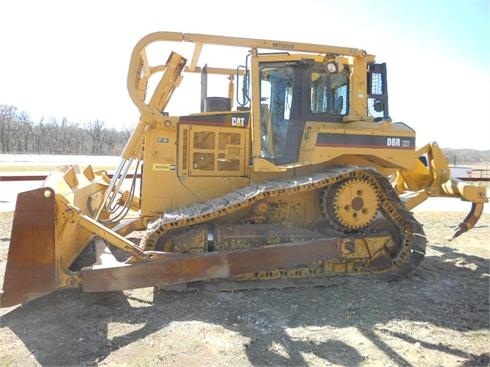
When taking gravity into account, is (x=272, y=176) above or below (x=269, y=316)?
above

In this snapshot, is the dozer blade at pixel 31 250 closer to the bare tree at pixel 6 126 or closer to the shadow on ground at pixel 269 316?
the shadow on ground at pixel 269 316

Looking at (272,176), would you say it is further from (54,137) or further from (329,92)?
(54,137)

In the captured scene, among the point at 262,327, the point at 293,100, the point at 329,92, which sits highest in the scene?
the point at 329,92

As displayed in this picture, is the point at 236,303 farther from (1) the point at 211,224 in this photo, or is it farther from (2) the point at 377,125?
(2) the point at 377,125

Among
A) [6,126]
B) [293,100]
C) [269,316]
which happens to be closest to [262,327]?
[269,316]

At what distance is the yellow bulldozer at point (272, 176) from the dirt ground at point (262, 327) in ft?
1.38

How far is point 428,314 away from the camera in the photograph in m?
4.93

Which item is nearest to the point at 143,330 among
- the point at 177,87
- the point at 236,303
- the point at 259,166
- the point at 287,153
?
the point at 236,303

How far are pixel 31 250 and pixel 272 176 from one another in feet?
10.5

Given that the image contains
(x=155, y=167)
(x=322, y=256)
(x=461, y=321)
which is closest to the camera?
(x=461, y=321)

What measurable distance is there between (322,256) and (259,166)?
1.40 metres

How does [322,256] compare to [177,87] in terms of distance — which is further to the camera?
[177,87]

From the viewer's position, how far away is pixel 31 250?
4.50 m

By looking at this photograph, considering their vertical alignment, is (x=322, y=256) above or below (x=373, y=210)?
below
